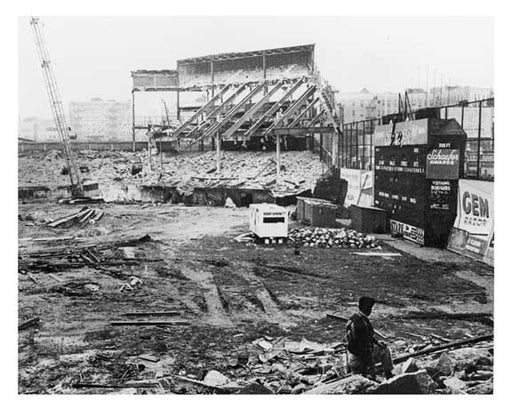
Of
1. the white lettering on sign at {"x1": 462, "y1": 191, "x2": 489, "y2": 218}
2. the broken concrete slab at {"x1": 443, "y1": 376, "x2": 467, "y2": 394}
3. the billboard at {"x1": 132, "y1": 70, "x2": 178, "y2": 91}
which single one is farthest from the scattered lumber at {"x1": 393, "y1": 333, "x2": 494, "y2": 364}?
the billboard at {"x1": 132, "y1": 70, "x2": 178, "y2": 91}

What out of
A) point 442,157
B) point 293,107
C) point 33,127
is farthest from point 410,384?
point 293,107

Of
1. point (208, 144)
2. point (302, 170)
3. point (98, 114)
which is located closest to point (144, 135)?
point (208, 144)

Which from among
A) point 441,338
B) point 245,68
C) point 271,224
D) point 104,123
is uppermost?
point 245,68

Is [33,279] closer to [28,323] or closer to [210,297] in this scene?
[28,323]

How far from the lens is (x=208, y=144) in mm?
35531

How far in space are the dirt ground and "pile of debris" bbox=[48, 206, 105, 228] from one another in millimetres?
2258

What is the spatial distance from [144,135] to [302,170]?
33.9 ft

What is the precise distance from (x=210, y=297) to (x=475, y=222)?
28.9ft

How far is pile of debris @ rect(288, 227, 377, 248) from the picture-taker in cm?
1944

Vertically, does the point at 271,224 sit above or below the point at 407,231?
above

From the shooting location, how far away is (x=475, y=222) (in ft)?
56.6

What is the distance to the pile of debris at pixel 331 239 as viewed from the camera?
1944 centimetres

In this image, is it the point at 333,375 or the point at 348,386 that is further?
the point at 333,375

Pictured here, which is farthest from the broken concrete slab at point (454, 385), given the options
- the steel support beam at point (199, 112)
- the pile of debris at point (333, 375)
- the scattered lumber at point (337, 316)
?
the steel support beam at point (199, 112)
